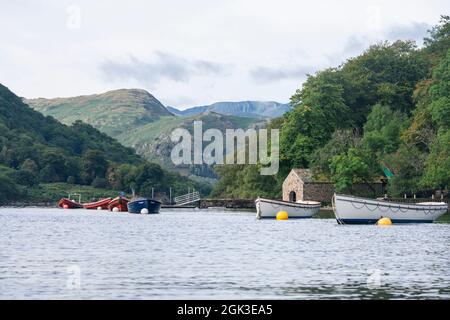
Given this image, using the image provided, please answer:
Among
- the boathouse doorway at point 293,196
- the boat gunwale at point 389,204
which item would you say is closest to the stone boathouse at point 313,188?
the boathouse doorway at point 293,196

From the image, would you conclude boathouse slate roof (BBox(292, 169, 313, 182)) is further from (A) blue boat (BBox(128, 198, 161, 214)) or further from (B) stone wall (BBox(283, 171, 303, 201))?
(A) blue boat (BBox(128, 198, 161, 214))

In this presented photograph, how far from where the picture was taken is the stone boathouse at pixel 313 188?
5157 inches

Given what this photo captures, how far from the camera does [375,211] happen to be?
90.9 m

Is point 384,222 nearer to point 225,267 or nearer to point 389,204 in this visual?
point 389,204

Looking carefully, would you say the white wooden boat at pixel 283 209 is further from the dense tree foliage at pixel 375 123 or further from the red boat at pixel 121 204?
the red boat at pixel 121 204

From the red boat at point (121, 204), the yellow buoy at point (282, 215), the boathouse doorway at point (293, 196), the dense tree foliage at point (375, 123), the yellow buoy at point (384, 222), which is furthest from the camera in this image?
the red boat at point (121, 204)

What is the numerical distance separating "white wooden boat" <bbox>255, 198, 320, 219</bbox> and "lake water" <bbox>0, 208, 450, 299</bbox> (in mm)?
42156

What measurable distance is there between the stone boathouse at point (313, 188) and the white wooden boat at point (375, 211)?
36.3 metres

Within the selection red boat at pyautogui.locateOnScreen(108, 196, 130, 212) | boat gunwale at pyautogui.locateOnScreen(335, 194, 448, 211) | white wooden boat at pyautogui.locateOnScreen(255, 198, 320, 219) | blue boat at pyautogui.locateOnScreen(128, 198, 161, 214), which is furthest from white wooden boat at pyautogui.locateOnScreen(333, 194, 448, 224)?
red boat at pyautogui.locateOnScreen(108, 196, 130, 212)

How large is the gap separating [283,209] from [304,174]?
73.8 feet

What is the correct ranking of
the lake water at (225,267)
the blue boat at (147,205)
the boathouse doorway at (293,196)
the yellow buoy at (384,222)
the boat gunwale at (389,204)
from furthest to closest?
the blue boat at (147,205)
the boathouse doorway at (293,196)
the yellow buoy at (384,222)
the boat gunwale at (389,204)
the lake water at (225,267)

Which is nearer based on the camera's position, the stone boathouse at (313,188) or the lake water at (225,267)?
the lake water at (225,267)
